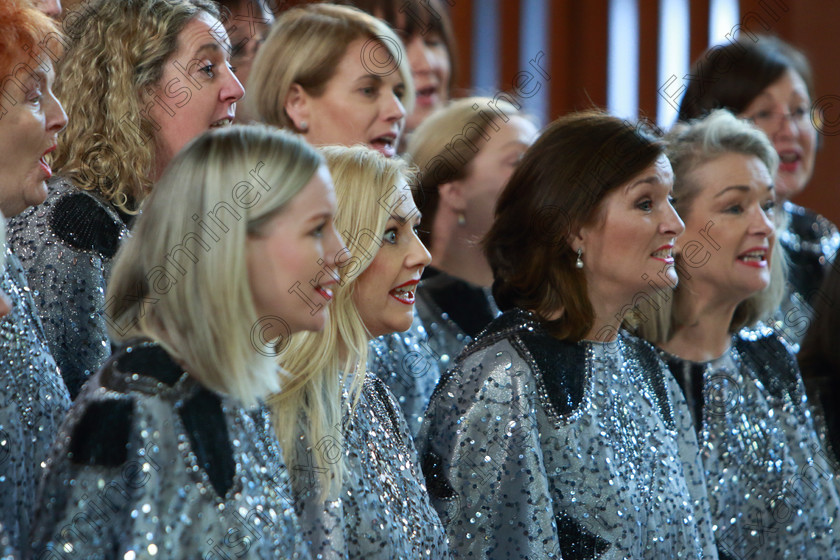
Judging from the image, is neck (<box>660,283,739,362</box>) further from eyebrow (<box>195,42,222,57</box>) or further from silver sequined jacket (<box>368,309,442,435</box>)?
eyebrow (<box>195,42,222,57</box>)

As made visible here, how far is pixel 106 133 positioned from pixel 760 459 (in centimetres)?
140

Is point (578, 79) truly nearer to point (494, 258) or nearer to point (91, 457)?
point (494, 258)

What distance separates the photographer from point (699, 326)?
7.62ft

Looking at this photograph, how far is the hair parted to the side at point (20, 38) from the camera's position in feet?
5.20

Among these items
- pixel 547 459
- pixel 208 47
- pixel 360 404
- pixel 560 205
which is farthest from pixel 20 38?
pixel 547 459

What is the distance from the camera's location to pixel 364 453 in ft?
5.24

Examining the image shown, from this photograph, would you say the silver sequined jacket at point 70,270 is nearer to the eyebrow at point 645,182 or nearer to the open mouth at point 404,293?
the open mouth at point 404,293

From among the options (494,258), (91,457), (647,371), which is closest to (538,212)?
(494,258)

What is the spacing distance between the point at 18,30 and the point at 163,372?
2.06 feet

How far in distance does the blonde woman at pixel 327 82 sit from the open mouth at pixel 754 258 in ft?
2.52

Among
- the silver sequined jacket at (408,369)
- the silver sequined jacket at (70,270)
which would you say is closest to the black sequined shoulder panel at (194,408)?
the silver sequined jacket at (70,270)

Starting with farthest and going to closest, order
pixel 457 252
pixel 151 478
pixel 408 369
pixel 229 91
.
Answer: pixel 457 252 < pixel 408 369 < pixel 229 91 < pixel 151 478
